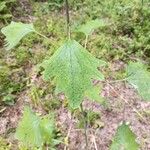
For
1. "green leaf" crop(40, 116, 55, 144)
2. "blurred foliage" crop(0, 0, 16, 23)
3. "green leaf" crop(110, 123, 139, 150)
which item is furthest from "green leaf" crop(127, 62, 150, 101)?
"blurred foliage" crop(0, 0, 16, 23)

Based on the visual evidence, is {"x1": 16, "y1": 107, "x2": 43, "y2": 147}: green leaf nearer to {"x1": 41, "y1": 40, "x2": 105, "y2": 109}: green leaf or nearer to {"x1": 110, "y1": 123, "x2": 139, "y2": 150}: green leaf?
{"x1": 110, "y1": 123, "x2": 139, "y2": 150}: green leaf

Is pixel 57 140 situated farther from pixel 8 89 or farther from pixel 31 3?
pixel 31 3

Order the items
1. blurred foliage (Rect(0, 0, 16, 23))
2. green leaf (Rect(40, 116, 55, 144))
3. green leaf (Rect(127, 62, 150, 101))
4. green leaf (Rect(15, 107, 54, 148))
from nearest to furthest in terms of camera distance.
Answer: green leaf (Rect(127, 62, 150, 101))
green leaf (Rect(15, 107, 54, 148))
green leaf (Rect(40, 116, 55, 144))
blurred foliage (Rect(0, 0, 16, 23))

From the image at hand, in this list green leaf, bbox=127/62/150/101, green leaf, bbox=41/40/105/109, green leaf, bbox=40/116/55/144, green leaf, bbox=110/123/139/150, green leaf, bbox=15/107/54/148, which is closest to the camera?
green leaf, bbox=41/40/105/109

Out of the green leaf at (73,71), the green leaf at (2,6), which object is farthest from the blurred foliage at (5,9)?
the green leaf at (73,71)

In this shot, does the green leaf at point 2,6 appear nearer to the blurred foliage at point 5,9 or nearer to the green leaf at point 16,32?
the blurred foliage at point 5,9

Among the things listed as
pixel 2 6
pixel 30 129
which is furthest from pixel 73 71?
pixel 2 6
